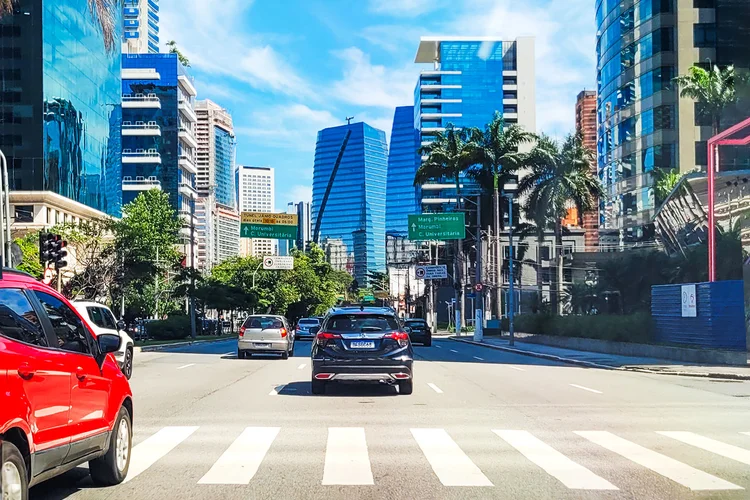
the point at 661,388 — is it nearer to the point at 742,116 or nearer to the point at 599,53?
the point at 742,116

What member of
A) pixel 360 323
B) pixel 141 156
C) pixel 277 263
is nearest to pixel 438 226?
pixel 277 263

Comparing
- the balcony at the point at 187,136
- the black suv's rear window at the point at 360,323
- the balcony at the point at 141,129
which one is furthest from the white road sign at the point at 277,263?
the black suv's rear window at the point at 360,323

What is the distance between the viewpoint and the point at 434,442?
1100cm

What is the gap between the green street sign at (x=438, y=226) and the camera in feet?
191

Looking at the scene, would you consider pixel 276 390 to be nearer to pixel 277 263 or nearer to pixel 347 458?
pixel 347 458

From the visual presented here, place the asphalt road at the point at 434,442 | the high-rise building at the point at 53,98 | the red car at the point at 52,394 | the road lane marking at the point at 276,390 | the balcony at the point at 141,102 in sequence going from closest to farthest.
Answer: the red car at the point at 52,394 → the asphalt road at the point at 434,442 → the road lane marking at the point at 276,390 → the high-rise building at the point at 53,98 → the balcony at the point at 141,102

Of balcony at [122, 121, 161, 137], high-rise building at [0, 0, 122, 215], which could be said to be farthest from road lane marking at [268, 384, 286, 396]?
balcony at [122, 121, 161, 137]

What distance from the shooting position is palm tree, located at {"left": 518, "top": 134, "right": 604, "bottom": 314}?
60.1 m

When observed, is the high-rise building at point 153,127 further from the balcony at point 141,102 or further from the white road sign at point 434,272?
the white road sign at point 434,272

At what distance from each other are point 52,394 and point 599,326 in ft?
112

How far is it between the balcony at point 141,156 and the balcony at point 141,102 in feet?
19.1

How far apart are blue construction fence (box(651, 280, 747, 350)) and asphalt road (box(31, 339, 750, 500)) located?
723cm

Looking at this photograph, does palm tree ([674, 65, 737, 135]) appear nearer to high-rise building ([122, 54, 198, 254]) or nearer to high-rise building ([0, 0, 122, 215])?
high-rise building ([0, 0, 122, 215])

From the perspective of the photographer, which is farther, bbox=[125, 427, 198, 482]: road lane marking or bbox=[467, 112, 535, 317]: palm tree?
bbox=[467, 112, 535, 317]: palm tree
